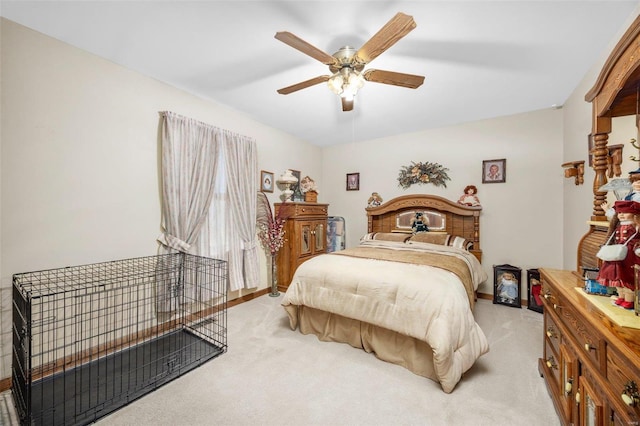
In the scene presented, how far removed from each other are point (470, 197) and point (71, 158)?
4464mm

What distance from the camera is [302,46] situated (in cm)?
160

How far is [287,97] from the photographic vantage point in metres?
2.92

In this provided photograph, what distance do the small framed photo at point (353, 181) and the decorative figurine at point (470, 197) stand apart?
5.67 feet

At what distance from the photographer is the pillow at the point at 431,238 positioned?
3.47 m

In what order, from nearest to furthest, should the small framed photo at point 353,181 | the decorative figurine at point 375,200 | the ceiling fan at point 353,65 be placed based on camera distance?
1. the ceiling fan at point 353,65
2. the decorative figurine at point 375,200
3. the small framed photo at point 353,181

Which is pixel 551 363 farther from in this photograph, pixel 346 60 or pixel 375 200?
pixel 375 200

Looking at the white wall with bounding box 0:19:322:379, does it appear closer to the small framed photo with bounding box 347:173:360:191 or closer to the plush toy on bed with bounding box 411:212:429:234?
the small framed photo with bounding box 347:173:360:191

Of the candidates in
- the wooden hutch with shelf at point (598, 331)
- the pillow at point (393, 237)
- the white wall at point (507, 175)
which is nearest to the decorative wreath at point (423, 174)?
the white wall at point (507, 175)

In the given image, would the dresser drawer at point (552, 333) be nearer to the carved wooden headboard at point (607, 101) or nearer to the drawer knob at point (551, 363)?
the drawer knob at point (551, 363)

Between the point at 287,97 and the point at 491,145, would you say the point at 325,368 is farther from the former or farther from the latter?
the point at 491,145

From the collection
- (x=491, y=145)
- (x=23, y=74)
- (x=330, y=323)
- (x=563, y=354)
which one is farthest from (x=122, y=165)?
(x=491, y=145)

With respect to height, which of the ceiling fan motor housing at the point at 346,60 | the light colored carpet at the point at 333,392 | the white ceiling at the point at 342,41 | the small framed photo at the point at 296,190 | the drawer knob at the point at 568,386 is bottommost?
the light colored carpet at the point at 333,392

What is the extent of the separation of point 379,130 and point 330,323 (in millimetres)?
3011

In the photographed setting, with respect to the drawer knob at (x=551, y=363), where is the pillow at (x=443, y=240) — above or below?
above
